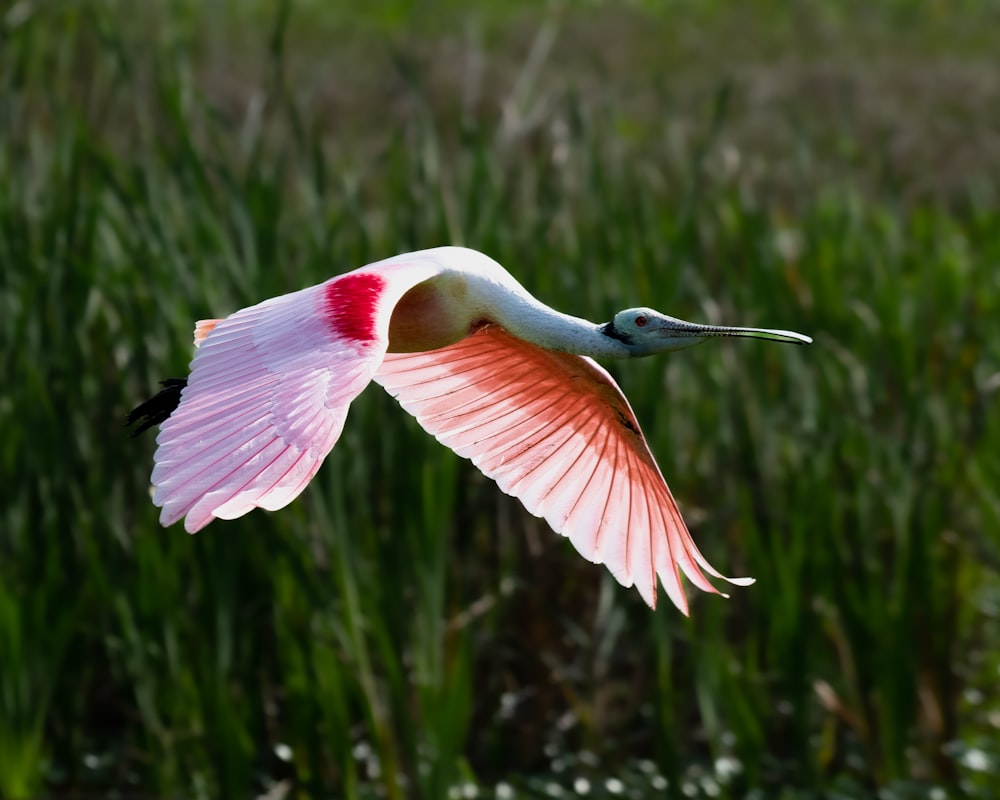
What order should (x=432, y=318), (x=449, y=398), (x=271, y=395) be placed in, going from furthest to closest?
(x=449, y=398), (x=432, y=318), (x=271, y=395)

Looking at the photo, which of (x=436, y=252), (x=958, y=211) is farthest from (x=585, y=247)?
(x=958, y=211)

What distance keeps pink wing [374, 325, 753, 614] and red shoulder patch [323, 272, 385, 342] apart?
484mm

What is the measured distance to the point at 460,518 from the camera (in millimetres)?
3998

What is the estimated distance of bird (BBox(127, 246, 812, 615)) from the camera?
2.12 metres

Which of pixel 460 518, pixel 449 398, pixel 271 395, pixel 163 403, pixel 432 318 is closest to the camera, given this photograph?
pixel 271 395

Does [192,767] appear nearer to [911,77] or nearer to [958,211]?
[958,211]

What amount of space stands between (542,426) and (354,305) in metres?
0.71

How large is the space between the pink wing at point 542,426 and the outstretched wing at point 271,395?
45 cm

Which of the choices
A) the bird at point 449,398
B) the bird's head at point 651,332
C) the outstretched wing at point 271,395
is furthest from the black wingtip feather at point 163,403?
the bird's head at point 651,332

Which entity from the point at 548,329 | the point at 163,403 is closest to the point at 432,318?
the point at 548,329

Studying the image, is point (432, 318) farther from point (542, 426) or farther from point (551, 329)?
point (542, 426)

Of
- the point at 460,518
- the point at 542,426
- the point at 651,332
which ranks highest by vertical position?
the point at 651,332

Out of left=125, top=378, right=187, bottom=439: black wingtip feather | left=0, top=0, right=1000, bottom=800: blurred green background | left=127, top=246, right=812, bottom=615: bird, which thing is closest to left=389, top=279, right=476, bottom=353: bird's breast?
left=127, top=246, right=812, bottom=615: bird

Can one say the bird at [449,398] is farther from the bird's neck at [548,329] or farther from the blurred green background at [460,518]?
the blurred green background at [460,518]
